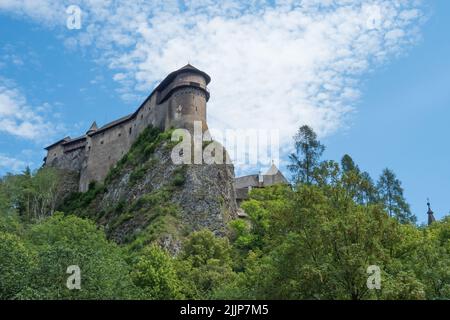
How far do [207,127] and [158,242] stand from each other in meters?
22.5

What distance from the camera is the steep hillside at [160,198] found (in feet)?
180

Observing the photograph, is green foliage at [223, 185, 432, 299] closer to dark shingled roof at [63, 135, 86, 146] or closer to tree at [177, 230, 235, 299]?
tree at [177, 230, 235, 299]

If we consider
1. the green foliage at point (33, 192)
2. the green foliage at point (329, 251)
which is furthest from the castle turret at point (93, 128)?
the green foliage at point (329, 251)

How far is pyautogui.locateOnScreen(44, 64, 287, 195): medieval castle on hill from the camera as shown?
69938 mm

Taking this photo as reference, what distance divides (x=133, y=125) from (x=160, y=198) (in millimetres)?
26524

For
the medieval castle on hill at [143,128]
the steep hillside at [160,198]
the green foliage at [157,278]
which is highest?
the medieval castle on hill at [143,128]

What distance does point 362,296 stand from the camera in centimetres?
2272

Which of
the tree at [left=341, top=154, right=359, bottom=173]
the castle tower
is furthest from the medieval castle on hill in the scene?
the tree at [left=341, top=154, right=359, bottom=173]

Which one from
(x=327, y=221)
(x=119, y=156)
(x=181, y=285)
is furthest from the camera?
(x=119, y=156)

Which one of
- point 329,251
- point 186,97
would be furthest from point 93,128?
point 329,251

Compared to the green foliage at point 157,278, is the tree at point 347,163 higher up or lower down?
higher up

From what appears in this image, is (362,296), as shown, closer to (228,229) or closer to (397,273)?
(397,273)

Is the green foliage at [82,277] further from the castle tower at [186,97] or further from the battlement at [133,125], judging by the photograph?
the battlement at [133,125]
